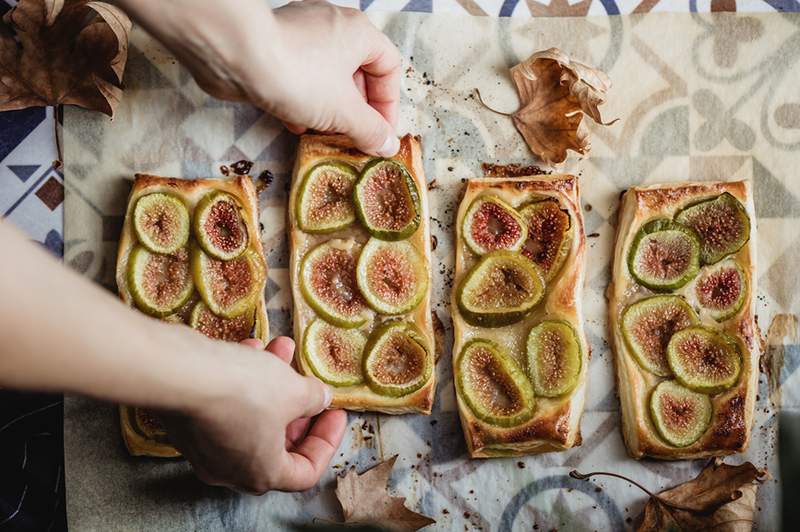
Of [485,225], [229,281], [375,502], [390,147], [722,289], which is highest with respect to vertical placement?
[390,147]

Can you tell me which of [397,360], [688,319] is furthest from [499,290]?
[688,319]

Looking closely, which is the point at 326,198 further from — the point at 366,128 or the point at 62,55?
the point at 62,55

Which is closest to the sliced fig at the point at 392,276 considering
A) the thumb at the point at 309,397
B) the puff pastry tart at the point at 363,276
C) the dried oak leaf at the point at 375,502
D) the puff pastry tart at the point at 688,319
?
the puff pastry tart at the point at 363,276

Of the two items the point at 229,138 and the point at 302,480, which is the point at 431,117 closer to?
the point at 229,138

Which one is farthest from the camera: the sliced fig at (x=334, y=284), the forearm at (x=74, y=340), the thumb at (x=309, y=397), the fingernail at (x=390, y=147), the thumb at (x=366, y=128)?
the sliced fig at (x=334, y=284)

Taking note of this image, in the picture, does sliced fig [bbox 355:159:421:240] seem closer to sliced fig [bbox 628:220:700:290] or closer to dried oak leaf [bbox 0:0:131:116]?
sliced fig [bbox 628:220:700:290]

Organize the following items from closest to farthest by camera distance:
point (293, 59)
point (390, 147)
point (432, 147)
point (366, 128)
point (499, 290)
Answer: point (293, 59) < point (366, 128) < point (390, 147) < point (499, 290) < point (432, 147)

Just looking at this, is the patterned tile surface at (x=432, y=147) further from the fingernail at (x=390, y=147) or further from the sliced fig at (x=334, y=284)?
the fingernail at (x=390, y=147)

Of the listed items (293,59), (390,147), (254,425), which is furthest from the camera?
(390,147)
